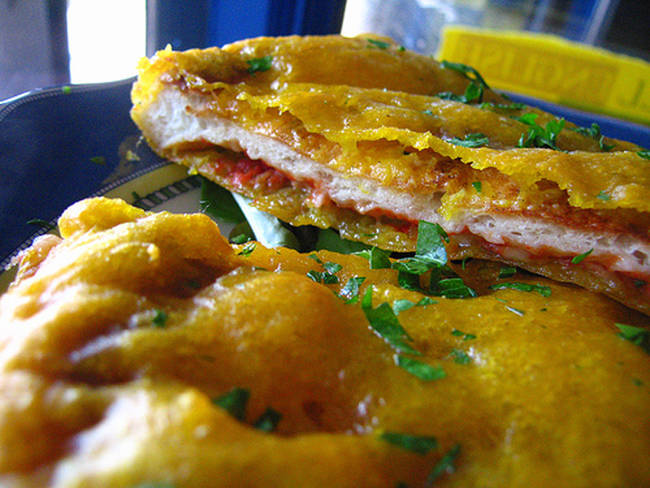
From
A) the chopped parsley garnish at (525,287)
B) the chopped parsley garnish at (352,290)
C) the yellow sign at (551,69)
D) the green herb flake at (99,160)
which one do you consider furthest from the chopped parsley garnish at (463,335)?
the yellow sign at (551,69)

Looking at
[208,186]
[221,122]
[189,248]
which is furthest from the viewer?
[208,186]

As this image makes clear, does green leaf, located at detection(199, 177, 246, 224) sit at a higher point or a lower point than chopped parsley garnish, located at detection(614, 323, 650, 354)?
lower

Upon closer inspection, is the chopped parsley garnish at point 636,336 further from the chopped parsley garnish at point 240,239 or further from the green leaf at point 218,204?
the green leaf at point 218,204

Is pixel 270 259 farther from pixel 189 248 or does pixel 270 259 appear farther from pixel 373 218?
pixel 373 218

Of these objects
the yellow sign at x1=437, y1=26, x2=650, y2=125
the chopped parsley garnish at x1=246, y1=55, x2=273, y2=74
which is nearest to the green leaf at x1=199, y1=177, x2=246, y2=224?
the chopped parsley garnish at x1=246, y1=55, x2=273, y2=74

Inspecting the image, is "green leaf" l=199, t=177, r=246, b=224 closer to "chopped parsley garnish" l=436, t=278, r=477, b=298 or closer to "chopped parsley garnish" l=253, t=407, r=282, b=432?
"chopped parsley garnish" l=436, t=278, r=477, b=298

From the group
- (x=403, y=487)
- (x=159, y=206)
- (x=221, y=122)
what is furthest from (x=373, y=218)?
(x=403, y=487)
